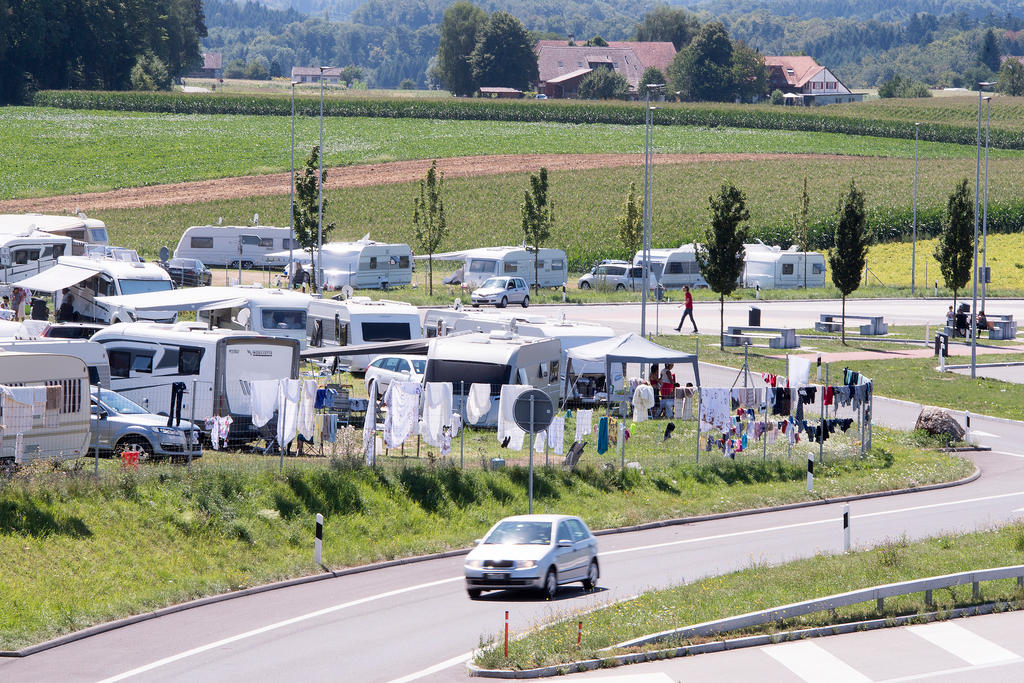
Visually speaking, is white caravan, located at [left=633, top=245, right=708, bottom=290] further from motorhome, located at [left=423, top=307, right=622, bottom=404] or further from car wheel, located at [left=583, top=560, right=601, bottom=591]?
car wheel, located at [left=583, top=560, right=601, bottom=591]

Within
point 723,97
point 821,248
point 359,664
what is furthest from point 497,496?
point 723,97

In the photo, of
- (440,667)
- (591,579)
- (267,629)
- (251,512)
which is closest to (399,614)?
(267,629)

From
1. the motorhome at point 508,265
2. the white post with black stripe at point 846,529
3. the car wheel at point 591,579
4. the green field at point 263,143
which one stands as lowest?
the car wheel at point 591,579

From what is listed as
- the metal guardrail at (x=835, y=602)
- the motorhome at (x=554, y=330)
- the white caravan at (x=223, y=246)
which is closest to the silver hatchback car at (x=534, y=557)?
the metal guardrail at (x=835, y=602)

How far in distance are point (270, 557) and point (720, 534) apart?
824 centimetres

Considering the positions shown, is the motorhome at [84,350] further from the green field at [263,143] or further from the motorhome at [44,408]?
the green field at [263,143]

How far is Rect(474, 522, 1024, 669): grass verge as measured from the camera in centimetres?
1438

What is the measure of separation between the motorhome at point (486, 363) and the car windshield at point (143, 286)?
15.2m

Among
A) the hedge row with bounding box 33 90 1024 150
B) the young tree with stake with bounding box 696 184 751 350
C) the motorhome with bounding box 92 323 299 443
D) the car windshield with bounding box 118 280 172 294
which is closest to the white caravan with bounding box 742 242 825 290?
the young tree with stake with bounding box 696 184 751 350

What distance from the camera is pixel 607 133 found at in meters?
116

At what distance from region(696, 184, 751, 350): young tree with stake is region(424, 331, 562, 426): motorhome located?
1640 cm

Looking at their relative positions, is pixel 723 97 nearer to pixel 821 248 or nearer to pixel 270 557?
pixel 821 248

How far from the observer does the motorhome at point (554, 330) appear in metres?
33.8

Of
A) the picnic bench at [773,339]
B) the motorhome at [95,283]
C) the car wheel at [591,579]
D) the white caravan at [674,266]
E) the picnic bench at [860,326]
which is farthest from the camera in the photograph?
the white caravan at [674,266]
